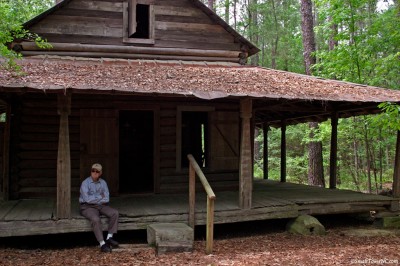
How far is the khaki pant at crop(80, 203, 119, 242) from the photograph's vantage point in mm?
7731

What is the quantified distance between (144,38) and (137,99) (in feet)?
7.78

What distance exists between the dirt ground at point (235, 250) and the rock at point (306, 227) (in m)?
0.17

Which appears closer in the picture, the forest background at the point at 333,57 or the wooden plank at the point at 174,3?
the wooden plank at the point at 174,3

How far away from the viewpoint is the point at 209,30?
1234 centimetres

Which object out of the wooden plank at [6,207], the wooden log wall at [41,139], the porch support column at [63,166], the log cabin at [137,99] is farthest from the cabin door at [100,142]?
the porch support column at [63,166]

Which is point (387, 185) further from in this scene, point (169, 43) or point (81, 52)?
point (81, 52)

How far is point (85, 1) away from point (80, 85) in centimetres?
486

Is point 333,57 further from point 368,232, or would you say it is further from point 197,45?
point 368,232

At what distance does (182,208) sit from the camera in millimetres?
9031

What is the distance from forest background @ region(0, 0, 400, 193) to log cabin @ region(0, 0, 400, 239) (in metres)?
1.04

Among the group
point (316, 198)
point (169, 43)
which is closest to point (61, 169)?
point (169, 43)

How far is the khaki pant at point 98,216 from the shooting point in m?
7.73

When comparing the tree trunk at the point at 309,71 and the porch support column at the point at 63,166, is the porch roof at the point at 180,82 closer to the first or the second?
the porch support column at the point at 63,166

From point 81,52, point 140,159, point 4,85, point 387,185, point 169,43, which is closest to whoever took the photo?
point 4,85
